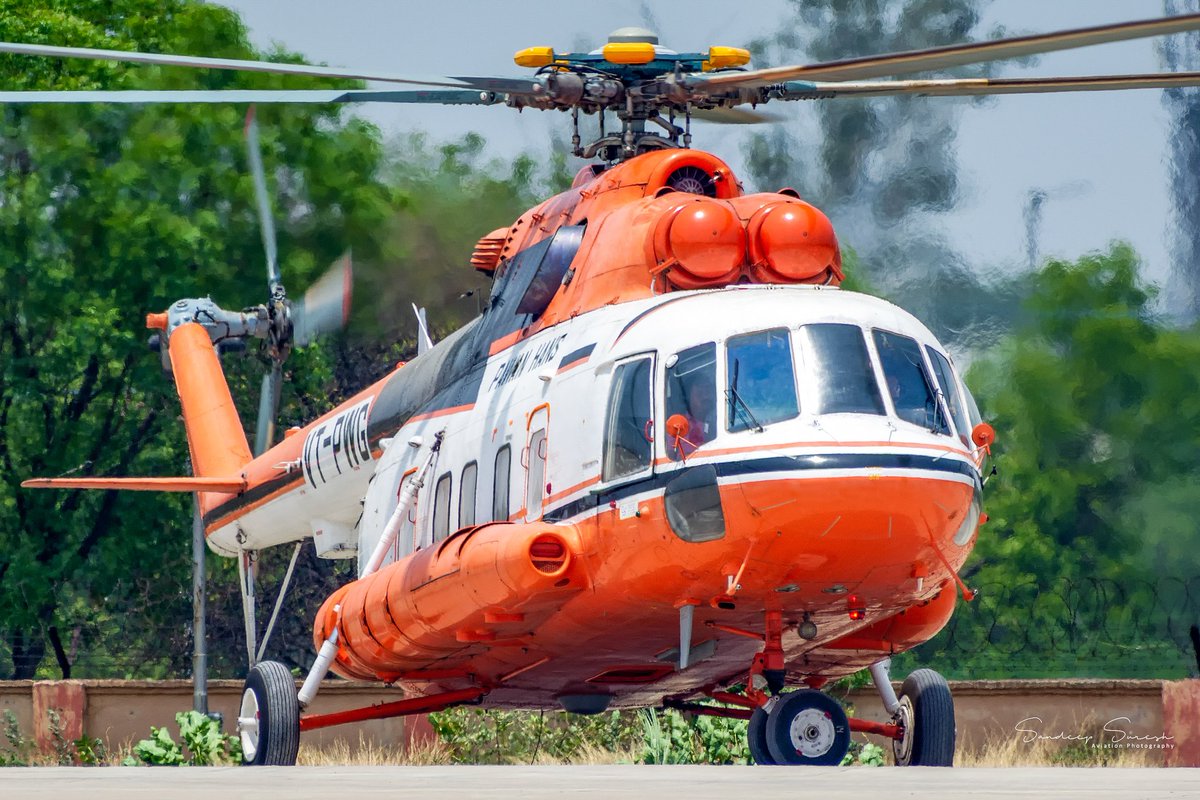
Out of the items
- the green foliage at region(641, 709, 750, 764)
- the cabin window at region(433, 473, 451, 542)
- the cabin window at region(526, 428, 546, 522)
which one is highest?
the cabin window at region(526, 428, 546, 522)

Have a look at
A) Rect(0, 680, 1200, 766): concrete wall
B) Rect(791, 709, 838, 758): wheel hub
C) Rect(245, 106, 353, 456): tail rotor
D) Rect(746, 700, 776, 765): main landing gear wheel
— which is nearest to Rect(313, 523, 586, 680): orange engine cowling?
Rect(746, 700, 776, 765): main landing gear wheel

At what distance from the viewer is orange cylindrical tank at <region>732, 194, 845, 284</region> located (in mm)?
12641

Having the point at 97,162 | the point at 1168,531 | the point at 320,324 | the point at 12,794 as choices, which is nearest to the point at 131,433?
the point at 97,162

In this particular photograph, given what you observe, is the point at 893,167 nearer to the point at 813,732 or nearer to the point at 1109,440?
the point at 1109,440

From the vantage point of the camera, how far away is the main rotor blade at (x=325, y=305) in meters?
19.5

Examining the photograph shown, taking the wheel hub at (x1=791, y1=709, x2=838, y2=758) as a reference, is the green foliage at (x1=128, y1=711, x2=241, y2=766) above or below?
below

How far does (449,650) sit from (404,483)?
198 cm

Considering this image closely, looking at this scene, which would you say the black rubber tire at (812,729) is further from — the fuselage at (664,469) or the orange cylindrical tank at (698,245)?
the orange cylindrical tank at (698,245)

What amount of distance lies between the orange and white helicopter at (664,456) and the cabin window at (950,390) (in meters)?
0.02

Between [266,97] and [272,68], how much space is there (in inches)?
10.8

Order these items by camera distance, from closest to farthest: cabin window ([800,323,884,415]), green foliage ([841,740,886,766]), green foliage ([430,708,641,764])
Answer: cabin window ([800,323,884,415]) < green foliage ([841,740,886,766]) < green foliage ([430,708,641,764])

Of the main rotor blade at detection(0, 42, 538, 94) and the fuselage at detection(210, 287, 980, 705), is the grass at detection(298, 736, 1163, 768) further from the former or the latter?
the main rotor blade at detection(0, 42, 538, 94)

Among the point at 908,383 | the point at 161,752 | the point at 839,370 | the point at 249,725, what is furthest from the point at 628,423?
the point at 161,752
